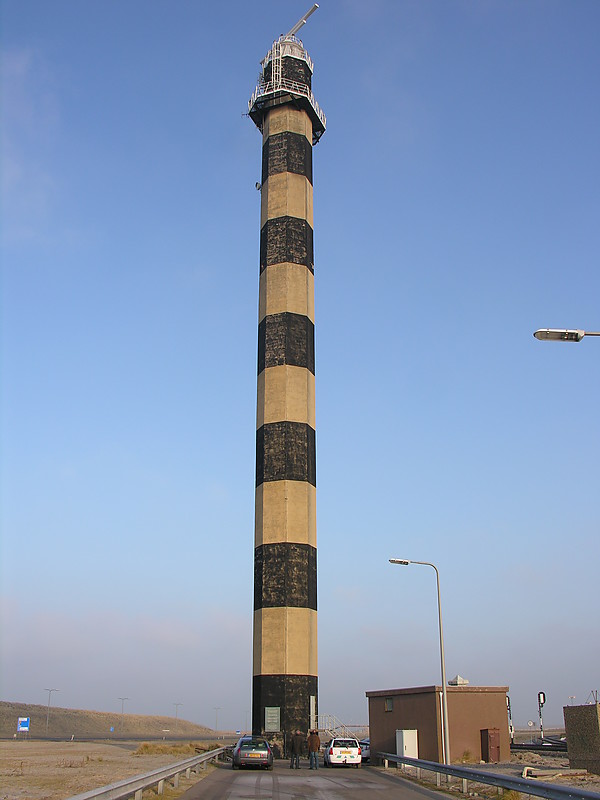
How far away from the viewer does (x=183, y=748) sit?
50781 millimetres

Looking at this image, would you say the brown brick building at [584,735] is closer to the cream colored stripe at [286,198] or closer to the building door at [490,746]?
the building door at [490,746]

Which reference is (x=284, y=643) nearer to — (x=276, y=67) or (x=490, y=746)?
(x=490, y=746)

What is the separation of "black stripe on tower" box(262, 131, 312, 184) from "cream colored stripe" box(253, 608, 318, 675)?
31.0 metres

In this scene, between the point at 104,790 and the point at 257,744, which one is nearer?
the point at 104,790

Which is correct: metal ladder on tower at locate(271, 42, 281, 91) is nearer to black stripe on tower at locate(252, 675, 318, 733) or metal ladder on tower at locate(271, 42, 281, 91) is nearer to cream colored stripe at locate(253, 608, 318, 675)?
cream colored stripe at locate(253, 608, 318, 675)

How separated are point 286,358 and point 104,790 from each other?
3711 centimetres

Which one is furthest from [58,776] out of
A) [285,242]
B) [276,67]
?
[276,67]

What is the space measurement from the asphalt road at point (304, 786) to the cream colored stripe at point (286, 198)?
36.1 m

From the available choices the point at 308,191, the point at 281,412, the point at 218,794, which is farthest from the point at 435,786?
the point at 308,191

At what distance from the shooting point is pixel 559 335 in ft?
62.4

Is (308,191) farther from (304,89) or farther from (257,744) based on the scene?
(257,744)

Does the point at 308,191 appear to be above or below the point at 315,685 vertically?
above

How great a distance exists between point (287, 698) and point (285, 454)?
14.4m

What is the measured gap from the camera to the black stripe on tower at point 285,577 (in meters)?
45.6
